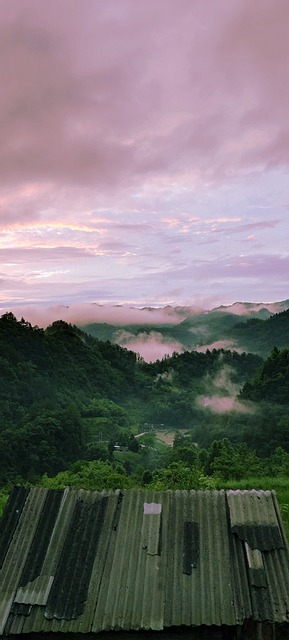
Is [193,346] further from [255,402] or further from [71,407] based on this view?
[255,402]

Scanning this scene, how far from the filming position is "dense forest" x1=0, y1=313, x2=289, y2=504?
3089cm

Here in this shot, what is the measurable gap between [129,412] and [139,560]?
69.5m

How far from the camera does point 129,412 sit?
76.2 meters

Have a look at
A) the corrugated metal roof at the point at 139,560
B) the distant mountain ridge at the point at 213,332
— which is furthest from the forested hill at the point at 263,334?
the corrugated metal roof at the point at 139,560

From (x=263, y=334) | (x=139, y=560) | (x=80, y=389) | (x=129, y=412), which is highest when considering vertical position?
(x=139, y=560)

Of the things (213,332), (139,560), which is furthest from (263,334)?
(139,560)

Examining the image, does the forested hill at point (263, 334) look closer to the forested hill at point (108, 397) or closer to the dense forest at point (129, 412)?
the forested hill at point (108, 397)

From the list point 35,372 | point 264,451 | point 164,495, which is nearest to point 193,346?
point 35,372

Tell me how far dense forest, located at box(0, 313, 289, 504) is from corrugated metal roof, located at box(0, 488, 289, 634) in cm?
1294

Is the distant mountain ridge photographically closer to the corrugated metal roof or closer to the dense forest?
the dense forest

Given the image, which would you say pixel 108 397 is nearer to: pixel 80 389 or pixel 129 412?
pixel 80 389

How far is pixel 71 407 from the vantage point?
212 feet

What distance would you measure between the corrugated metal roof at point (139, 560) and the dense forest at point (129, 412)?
12.9 metres

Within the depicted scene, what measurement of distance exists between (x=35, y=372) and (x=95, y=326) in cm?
6424
